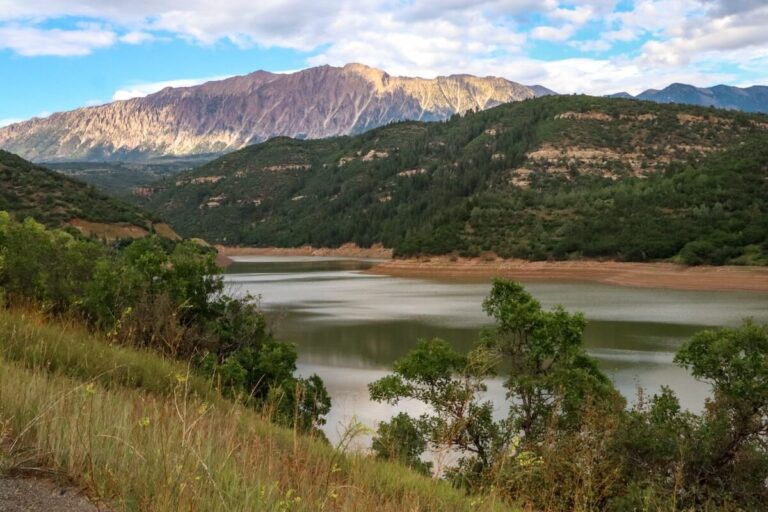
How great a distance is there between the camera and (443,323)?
38.5 m

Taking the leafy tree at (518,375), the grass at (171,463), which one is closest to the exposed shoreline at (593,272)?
Result: the leafy tree at (518,375)

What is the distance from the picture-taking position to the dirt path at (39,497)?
8.13ft

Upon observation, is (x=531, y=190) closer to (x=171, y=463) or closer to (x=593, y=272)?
(x=593, y=272)

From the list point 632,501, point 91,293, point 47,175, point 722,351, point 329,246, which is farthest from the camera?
point 329,246

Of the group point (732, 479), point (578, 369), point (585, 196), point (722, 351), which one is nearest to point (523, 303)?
point (578, 369)

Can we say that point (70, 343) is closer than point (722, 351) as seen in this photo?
Yes

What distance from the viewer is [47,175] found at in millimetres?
86750

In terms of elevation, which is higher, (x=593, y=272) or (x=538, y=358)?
(x=538, y=358)

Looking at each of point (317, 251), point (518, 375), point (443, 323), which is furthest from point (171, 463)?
point (317, 251)

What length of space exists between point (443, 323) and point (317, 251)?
99.4m

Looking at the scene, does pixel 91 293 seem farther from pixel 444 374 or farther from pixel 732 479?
Result: pixel 732 479

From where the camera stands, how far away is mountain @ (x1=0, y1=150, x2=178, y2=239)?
72.8 m

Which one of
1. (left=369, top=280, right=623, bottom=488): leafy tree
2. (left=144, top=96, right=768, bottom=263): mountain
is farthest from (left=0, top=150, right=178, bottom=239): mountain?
(left=369, top=280, right=623, bottom=488): leafy tree

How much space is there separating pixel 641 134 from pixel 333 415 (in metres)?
114
